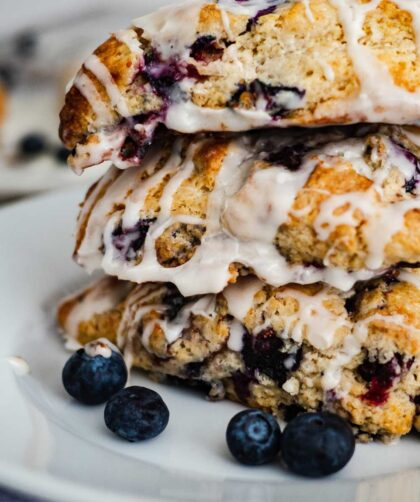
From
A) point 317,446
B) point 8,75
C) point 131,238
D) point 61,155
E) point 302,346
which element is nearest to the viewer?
point 317,446

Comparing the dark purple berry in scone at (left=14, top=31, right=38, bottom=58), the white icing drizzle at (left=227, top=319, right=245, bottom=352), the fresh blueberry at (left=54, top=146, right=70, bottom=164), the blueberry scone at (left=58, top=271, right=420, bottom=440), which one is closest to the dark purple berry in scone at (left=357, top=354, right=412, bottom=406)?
the blueberry scone at (left=58, top=271, right=420, bottom=440)

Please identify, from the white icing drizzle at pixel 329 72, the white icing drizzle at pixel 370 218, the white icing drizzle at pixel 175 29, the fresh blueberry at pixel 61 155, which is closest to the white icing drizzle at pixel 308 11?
the white icing drizzle at pixel 329 72

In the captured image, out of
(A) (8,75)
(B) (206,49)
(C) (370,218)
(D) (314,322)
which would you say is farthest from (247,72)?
(A) (8,75)

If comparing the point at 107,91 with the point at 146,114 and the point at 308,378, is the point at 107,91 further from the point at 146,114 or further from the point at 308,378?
the point at 308,378

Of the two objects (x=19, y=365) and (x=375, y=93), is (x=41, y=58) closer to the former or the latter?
(x=19, y=365)

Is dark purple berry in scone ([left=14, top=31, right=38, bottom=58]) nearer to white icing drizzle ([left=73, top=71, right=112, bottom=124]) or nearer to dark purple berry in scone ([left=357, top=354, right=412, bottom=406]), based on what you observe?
white icing drizzle ([left=73, top=71, right=112, bottom=124])
